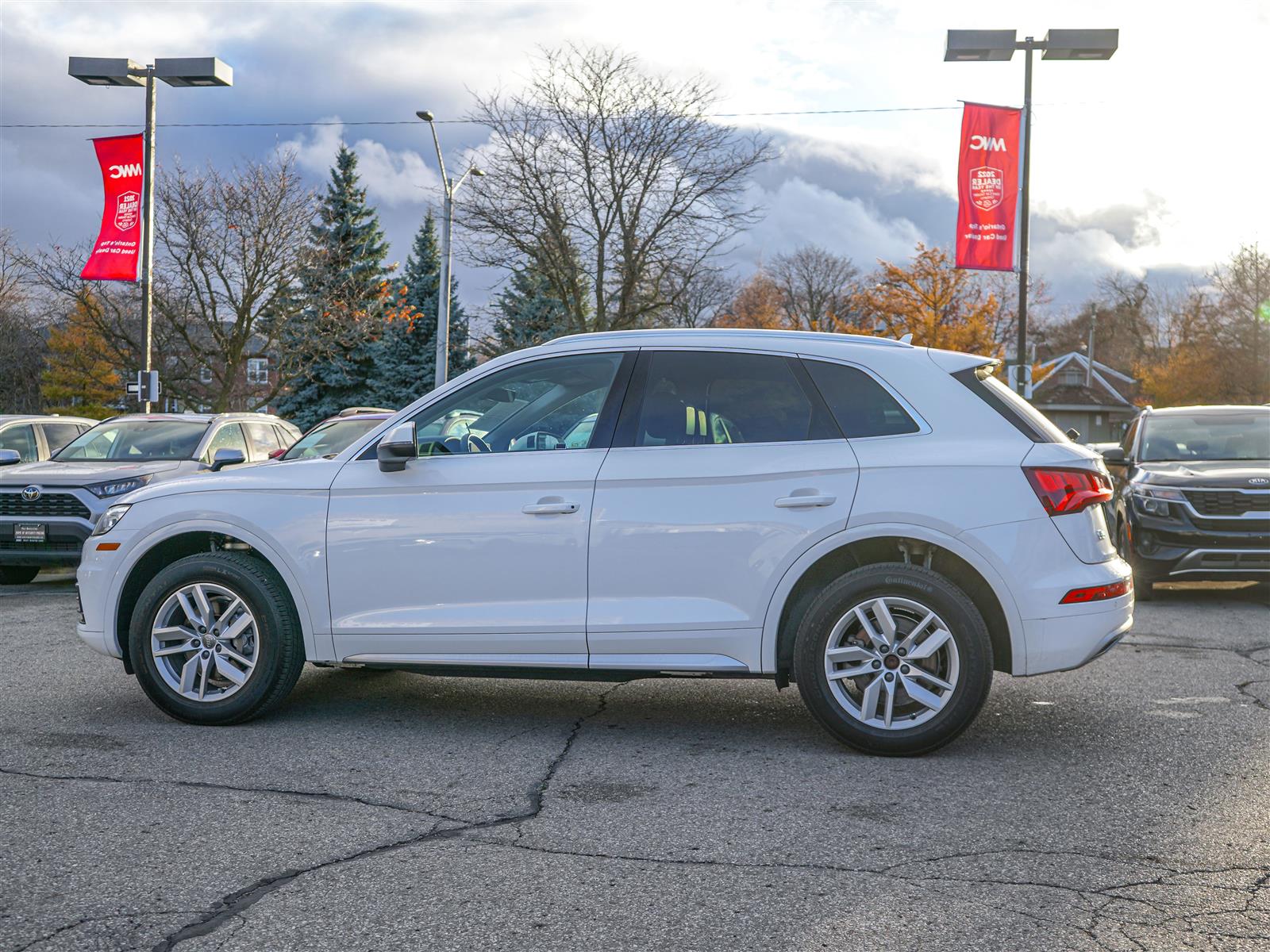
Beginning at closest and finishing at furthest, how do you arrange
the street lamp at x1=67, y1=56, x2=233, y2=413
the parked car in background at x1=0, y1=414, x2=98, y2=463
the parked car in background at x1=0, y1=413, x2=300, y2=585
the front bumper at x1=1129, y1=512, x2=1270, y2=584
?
the front bumper at x1=1129, y1=512, x2=1270, y2=584 → the parked car in background at x1=0, y1=413, x2=300, y2=585 → the parked car in background at x1=0, y1=414, x2=98, y2=463 → the street lamp at x1=67, y1=56, x2=233, y2=413

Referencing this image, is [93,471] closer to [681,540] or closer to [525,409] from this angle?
[525,409]

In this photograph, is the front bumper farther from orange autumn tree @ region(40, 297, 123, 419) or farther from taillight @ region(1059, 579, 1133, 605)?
orange autumn tree @ region(40, 297, 123, 419)

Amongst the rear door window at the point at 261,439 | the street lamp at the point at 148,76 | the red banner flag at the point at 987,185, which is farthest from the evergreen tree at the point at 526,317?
the rear door window at the point at 261,439

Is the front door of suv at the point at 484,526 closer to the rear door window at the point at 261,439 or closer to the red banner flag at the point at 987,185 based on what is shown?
the rear door window at the point at 261,439

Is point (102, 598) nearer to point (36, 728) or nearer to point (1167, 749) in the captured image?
point (36, 728)

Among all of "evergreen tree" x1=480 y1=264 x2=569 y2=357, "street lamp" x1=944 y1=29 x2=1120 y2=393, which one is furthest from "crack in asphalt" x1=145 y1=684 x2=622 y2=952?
"evergreen tree" x1=480 y1=264 x2=569 y2=357

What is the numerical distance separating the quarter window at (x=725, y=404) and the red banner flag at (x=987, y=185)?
16630 millimetres

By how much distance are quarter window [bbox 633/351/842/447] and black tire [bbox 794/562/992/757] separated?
2.19 ft

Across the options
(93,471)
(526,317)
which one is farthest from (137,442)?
(526,317)

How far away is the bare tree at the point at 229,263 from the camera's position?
98.9ft

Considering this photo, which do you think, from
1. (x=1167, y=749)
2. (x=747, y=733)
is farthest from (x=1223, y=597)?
(x=747, y=733)

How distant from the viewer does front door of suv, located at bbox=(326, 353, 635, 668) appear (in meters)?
5.30

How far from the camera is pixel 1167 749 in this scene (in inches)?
211

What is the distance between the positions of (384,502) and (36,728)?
1944mm
